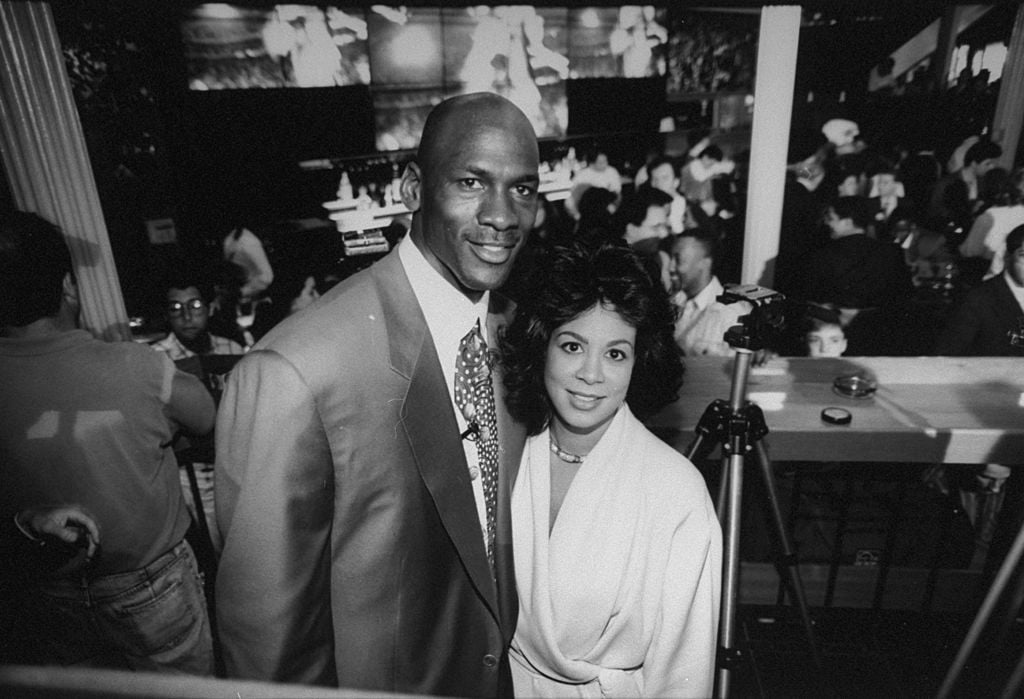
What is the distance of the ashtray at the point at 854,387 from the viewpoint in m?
2.77

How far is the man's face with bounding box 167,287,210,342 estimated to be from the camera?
312 cm

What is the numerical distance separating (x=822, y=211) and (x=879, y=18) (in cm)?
97

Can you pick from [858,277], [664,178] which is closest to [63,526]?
[664,178]

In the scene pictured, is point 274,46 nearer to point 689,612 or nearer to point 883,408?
point 689,612

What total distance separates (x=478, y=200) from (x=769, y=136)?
2.33 m

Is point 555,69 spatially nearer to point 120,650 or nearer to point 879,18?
point 879,18

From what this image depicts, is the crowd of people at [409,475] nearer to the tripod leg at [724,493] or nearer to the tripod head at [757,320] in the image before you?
the tripod head at [757,320]

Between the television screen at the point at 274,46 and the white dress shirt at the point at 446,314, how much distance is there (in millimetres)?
2419

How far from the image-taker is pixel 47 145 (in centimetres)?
244

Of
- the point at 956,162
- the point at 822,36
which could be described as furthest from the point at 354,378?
the point at 956,162

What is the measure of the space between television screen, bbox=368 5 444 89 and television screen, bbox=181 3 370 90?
7 cm

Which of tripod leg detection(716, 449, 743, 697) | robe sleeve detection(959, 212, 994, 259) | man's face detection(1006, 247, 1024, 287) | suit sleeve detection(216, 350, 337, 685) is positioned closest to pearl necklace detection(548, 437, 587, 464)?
tripod leg detection(716, 449, 743, 697)

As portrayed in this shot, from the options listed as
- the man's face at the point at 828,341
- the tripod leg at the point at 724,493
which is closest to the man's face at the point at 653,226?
the man's face at the point at 828,341

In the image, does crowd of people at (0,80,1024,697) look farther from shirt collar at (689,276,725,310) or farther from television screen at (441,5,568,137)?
television screen at (441,5,568,137)
